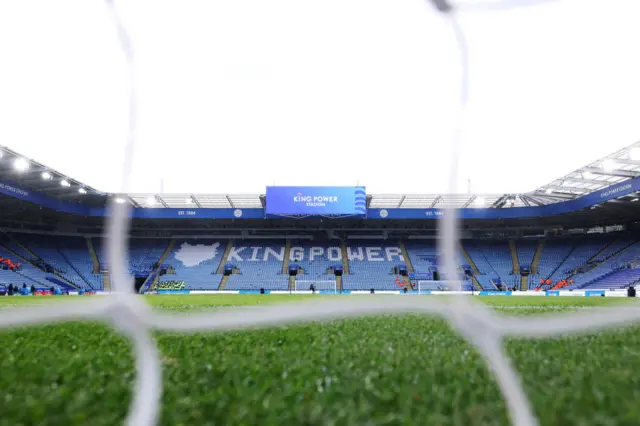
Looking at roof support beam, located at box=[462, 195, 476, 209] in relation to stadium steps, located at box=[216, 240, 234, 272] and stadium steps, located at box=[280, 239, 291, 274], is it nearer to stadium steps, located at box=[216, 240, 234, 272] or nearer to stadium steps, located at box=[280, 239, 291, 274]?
stadium steps, located at box=[280, 239, 291, 274]

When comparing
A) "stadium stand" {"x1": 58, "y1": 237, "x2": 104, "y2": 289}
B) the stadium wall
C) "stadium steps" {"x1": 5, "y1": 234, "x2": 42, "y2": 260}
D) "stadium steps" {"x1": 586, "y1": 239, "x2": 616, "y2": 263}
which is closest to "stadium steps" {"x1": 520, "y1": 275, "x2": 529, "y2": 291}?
"stadium steps" {"x1": 586, "y1": 239, "x2": 616, "y2": 263}

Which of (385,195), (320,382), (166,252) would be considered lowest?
(320,382)

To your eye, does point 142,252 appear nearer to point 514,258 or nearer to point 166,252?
point 166,252

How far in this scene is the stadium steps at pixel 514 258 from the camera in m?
28.6

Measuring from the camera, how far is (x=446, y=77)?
2.76 metres

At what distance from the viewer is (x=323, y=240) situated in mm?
32594

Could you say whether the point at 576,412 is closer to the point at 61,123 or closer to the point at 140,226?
the point at 61,123

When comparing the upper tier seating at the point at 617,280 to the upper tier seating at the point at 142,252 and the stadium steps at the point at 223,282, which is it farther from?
the upper tier seating at the point at 142,252

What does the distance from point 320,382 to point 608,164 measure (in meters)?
19.3

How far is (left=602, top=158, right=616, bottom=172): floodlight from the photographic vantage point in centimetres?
1648

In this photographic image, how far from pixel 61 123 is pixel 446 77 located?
240 centimetres

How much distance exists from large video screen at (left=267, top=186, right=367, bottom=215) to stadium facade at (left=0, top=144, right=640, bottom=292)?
0.21 feet

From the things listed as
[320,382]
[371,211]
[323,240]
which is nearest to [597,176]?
[371,211]

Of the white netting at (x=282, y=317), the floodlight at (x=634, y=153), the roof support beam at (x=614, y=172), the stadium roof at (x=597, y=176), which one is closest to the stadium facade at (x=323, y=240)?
the stadium roof at (x=597, y=176)
